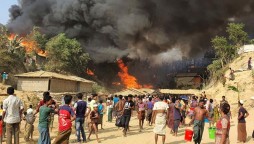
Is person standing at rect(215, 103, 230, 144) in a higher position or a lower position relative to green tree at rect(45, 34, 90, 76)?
lower

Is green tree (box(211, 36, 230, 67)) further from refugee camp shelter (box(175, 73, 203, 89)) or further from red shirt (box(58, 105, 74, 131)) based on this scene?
red shirt (box(58, 105, 74, 131))

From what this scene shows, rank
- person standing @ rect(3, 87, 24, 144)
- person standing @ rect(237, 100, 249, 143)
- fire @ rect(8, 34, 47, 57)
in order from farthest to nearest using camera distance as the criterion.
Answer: fire @ rect(8, 34, 47, 57)
person standing @ rect(237, 100, 249, 143)
person standing @ rect(3, 87, 24, 144)

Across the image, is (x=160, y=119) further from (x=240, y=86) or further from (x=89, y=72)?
(x=89, y=72)

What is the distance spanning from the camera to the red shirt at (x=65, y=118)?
291 inches

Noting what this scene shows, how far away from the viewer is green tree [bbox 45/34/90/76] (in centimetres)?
4097

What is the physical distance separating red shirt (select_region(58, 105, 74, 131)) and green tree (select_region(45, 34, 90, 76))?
1328 inches

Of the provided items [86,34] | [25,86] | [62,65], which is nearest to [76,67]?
[62,65]

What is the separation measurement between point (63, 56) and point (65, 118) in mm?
34531

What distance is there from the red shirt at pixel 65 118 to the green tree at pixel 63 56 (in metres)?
33.7

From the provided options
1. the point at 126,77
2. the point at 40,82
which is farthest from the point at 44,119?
the point at 126,77

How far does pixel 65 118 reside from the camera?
7488mm

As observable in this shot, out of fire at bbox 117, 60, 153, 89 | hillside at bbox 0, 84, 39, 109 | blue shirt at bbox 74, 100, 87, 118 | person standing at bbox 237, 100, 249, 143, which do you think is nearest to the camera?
blue shirt at bbox 74, 100, 87, 118

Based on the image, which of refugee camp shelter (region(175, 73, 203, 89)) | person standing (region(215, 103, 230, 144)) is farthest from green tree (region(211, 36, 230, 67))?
person standing (region(215, 103, 230, 144))

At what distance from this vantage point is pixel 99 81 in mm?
50094
